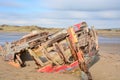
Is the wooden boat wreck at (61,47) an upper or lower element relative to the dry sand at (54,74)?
upper

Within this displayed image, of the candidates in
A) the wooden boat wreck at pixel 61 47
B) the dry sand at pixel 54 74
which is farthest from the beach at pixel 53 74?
the wooden boat wreck at pixel 61 47

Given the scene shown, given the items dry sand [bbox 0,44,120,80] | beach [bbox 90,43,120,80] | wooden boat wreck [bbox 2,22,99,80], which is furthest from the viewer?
beach [bbox 90,43,120,80]

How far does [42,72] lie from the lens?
468 inches

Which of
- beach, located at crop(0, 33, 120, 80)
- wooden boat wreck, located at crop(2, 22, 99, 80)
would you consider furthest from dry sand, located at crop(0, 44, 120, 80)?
wooden boat wreck, located at crop(2, 22, 99, 80)

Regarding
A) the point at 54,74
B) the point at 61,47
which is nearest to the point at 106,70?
the point at 61,47

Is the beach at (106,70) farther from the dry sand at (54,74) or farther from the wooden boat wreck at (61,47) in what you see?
the wooden boat wreck at (61,47)

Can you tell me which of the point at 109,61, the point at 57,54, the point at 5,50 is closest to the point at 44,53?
the point at 57,54

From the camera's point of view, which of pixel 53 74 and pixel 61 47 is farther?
pixel 61 47

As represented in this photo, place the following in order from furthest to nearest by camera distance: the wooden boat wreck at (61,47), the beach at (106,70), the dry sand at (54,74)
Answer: the beach at (106,70) < the wooden boat wreck at (61,47) < the dry sand at (54,74)

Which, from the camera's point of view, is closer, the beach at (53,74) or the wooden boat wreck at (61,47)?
the beach at (53,74)

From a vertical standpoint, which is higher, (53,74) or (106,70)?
(53,74)

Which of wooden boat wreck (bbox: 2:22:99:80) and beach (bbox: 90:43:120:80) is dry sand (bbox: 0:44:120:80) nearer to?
beach (bbox: 90:43:120:80)

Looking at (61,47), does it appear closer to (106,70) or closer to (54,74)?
(54,74)

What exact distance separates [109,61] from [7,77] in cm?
658
